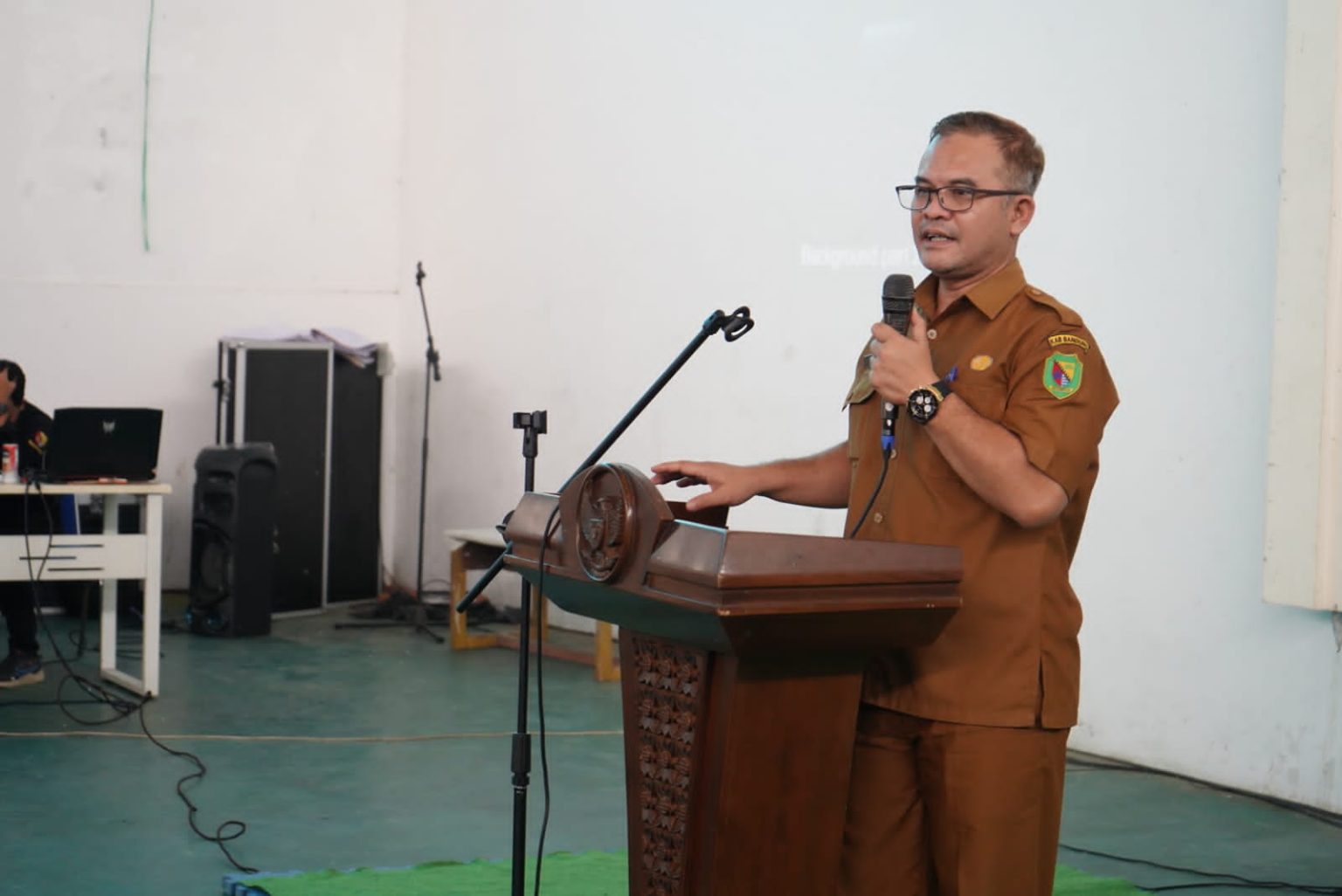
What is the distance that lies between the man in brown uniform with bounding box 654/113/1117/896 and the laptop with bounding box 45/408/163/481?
4.22m

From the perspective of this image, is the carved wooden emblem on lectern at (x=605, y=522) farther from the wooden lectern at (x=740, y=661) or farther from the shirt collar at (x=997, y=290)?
the shirt collar at (x=997, y=290)

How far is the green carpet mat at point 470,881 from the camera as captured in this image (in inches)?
146

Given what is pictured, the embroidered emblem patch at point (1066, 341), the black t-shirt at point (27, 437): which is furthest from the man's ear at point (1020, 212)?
the black t-shirt at point (27, 437)

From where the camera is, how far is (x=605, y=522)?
2.08 m

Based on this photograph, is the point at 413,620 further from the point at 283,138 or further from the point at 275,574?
the point at 283,138

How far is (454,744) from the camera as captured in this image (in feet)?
17.6

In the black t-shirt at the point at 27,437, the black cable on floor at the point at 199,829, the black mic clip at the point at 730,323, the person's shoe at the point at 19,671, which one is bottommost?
the person's shoe at the point at 19,671

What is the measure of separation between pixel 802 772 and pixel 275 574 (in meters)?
6.32

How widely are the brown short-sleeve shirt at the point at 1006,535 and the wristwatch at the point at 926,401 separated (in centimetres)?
13

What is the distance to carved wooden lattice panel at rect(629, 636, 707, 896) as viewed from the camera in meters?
2.06

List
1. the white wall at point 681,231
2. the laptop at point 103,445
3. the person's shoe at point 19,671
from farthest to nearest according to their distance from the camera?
the person's shoe at point 19,671 → the laptop at point 103,445 → the white wall at point 681,231

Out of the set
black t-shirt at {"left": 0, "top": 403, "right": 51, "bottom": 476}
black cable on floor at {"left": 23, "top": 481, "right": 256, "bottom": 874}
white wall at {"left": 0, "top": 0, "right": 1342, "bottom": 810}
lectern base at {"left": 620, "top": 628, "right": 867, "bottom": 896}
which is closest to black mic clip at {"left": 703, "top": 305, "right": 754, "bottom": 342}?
lectern base at {"left": 620, "top": 628, "right": 867, "bottom": 896}

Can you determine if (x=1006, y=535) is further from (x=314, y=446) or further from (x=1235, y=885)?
(x=314, y=446)

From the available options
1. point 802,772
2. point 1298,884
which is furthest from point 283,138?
point 802,772
